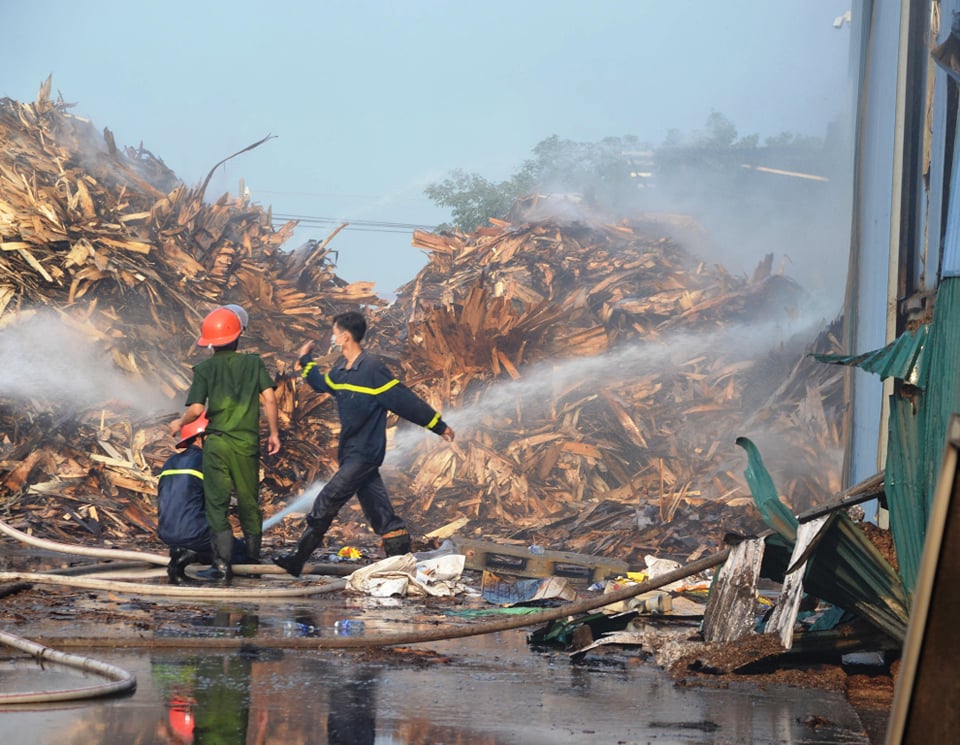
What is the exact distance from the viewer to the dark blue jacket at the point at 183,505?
30.2 ft

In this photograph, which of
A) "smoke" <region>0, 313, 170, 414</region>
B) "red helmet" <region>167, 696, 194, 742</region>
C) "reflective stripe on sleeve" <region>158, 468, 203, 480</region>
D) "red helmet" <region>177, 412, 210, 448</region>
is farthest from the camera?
"smoke" <region>0, 313, 170, 414</region>

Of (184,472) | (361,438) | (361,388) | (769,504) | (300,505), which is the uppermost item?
(361,388)

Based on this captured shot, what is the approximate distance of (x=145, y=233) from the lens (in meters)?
16.7

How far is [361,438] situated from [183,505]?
144cm

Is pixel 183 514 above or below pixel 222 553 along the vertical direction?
above

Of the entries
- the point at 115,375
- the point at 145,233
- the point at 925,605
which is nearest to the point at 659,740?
the point at 925,605

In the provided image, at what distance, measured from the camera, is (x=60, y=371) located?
15000 millimetres

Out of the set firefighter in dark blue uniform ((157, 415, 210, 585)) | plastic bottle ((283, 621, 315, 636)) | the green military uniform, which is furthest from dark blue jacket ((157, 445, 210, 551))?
plastic bottle ((283, 621, 315, 636))

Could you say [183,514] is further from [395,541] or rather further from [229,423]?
[395,541]

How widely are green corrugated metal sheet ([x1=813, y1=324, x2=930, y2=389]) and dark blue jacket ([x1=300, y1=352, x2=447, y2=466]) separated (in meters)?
4.59

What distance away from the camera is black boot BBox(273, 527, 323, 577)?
9.30 m

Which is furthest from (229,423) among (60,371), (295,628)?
(60,371)

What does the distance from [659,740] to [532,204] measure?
20.1m

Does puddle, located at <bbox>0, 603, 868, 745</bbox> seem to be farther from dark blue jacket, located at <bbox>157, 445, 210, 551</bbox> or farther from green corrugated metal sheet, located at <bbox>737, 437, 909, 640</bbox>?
dark blue jacket, located at <bbox>157, 445, 210, 551</bbox>
